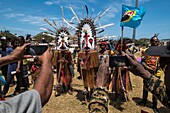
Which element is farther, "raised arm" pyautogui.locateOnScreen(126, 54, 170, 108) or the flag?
the flag

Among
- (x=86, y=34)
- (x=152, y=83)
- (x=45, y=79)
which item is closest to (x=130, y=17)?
(x=86, y=34)

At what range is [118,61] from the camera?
1.97 metres

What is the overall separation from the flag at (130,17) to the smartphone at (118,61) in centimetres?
369

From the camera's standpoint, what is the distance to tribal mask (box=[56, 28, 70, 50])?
6.64 metres

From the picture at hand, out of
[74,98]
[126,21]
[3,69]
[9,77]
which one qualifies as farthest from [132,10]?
[3,69]

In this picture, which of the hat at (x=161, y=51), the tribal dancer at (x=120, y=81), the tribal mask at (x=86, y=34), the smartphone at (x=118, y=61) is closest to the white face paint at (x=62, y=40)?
the tribal mask at (x=86, y=34)

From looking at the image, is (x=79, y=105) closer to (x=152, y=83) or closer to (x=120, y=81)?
(x=120, y=81)

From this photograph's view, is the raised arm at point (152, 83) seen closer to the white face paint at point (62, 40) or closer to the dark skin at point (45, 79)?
the dark skin at point (45, 79)

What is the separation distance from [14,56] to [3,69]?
20.6 ft

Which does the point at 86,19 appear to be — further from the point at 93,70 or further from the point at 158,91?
the point at 158,91

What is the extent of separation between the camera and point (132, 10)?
584 cm

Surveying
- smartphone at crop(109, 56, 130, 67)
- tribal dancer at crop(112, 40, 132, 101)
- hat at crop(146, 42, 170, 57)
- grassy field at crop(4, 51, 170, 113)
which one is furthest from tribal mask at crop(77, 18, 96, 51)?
hat at crop(146, 42, 170, 57)

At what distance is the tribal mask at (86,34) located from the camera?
5758 millimetres

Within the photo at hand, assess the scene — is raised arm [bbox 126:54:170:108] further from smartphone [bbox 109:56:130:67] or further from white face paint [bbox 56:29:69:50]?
white face paint [bbox 56:29:69:50]
